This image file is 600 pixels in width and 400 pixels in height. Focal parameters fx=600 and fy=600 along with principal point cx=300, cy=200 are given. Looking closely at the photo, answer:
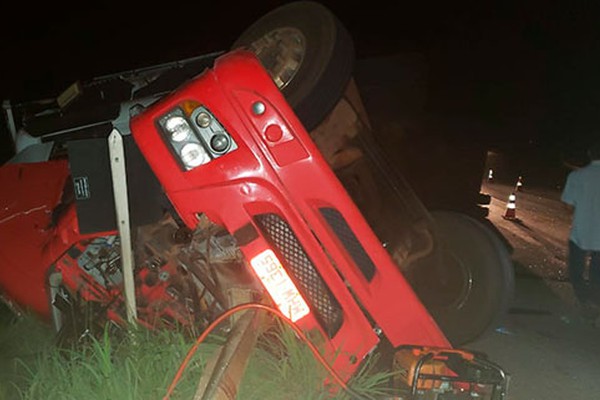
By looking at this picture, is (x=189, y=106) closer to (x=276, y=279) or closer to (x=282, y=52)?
(x=282, y=52)

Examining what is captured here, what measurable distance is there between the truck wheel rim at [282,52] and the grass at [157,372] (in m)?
1.22

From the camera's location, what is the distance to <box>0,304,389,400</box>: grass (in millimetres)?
2844

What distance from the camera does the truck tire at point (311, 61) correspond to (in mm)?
2730

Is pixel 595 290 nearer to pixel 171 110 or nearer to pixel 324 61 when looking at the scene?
pixel 324 61

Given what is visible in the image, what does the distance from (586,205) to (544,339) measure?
1495 millimetres

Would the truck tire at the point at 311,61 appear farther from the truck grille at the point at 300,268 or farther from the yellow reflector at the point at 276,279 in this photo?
the yellow reflector at the point at 276,279

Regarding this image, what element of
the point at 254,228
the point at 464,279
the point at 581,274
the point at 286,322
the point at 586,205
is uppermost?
the point at 254,228

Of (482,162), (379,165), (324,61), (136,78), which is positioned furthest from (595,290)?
(136,78)

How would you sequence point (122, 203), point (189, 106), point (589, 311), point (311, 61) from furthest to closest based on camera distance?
point (589, 311) < point (122, 203) < point (311, 61) < point (189, 106)

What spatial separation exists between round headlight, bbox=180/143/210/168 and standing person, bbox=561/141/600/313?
4.69 metres

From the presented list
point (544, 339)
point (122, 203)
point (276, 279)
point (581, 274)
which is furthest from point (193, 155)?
point (581, 274)

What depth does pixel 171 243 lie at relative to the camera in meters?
3.07

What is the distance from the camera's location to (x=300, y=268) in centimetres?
269

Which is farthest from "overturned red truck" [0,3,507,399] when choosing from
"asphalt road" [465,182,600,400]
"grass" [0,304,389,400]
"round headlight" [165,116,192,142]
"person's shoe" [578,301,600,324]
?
"person's shoe" [578,301,600,324]
